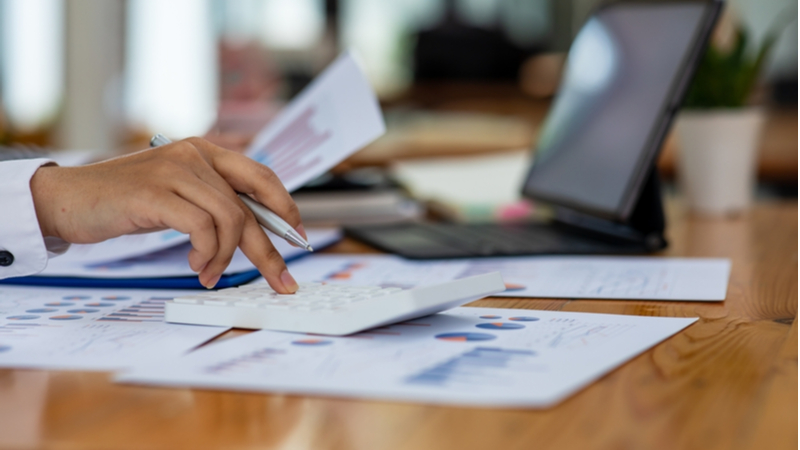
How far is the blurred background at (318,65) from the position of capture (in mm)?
2770

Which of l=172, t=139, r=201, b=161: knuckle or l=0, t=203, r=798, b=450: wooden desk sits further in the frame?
l=172, t=139, r=201, b=161: knuckle

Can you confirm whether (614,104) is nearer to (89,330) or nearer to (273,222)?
(273,222)

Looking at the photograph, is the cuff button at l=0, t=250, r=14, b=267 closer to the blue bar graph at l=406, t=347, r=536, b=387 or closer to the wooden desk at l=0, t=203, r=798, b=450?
the wooden desk at l=0, t=203, r=798, b=450

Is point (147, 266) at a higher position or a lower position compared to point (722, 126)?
lower

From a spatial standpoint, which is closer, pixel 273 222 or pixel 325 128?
pixel 273 222

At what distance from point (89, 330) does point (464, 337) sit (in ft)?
0.79

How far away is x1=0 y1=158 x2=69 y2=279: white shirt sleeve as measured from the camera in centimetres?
60

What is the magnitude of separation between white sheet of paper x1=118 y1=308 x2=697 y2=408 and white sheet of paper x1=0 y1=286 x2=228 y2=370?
1.2 inches

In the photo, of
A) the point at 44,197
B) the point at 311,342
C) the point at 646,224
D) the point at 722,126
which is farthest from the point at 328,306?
the point at 722,126

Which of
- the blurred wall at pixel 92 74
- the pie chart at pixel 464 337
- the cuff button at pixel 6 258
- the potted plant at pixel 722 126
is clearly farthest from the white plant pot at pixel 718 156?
the blurred wall at pixel 92 74

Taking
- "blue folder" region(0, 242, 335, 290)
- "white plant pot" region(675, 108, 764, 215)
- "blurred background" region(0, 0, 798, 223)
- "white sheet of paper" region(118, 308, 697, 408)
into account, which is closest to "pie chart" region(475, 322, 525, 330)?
"white sheet of paper" region(118, 308, 697, 408)

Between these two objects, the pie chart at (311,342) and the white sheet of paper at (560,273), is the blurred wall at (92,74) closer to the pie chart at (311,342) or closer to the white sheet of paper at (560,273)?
the white sheet of paper at (560,273)

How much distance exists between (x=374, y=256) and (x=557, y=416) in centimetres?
51

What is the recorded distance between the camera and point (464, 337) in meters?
0.47
